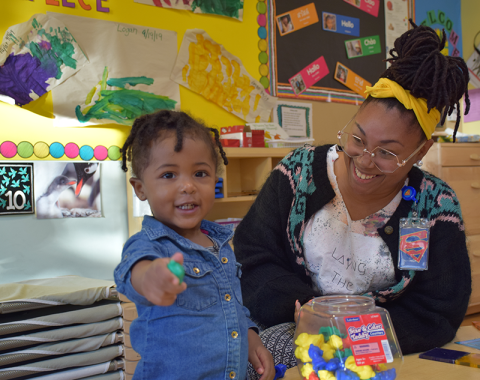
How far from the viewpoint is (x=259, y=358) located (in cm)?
81

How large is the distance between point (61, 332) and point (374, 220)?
3.54ft

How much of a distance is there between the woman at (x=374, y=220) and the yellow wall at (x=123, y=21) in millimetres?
873

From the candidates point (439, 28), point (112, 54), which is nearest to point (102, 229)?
point (112, 54)

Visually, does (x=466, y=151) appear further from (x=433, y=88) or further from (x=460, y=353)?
(x=460, y=353)

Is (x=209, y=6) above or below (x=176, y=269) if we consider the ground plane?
above

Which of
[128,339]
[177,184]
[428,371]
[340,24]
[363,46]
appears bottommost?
[128,339]

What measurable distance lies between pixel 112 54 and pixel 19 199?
734 millimetres

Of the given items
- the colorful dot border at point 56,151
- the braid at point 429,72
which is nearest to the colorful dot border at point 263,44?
the colorful dot border at point 56,151

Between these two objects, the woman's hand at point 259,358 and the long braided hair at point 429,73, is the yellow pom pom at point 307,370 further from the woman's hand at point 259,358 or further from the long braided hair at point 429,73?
the long braided hair at point 429,73

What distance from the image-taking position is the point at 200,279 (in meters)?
0.73

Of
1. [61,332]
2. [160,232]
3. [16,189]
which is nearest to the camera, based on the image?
[160,232]

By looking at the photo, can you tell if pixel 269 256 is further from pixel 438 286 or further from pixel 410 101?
pixel 410 101

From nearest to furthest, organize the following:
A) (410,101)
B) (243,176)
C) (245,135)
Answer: (410,101) < (245,135) < (243,176)

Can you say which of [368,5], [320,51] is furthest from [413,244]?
[368,5]
